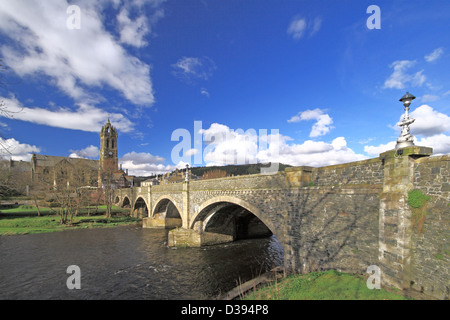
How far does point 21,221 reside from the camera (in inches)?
1160

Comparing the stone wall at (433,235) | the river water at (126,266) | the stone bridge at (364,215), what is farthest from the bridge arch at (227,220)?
the stone wall at (433,235)

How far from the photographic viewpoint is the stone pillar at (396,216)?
6.02 m

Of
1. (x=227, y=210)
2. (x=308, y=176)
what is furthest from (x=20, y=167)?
(x=308, y=176)

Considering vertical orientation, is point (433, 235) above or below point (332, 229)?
above

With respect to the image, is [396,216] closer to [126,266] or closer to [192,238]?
[126,266]

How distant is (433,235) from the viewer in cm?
550

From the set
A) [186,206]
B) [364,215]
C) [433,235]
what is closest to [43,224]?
[186,206]

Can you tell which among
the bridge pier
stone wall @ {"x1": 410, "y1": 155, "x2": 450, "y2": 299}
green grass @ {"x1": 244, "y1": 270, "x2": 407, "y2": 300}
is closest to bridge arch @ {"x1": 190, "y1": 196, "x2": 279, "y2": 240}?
the bridge pier

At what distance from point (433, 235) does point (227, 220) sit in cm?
1769

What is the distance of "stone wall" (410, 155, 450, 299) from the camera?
5.26 m

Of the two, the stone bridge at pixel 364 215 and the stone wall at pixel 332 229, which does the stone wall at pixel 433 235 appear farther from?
the stone wall at pixel 332 229

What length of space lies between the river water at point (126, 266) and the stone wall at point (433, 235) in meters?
7.19
